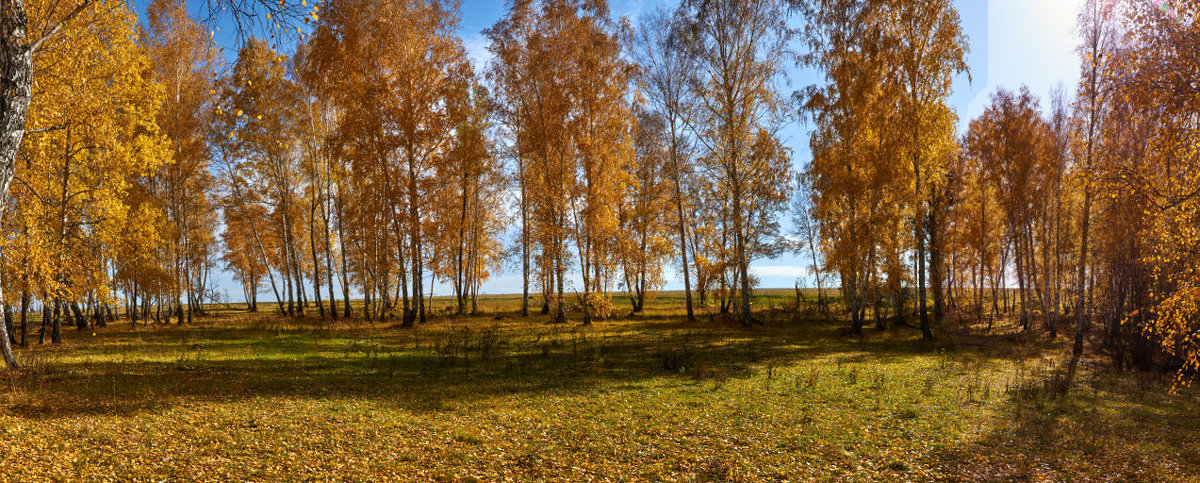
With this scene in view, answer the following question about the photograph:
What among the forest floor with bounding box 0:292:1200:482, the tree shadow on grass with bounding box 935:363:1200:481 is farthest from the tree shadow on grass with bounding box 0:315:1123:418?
the tree shadow on grass with bounding box 935:363:1200:481

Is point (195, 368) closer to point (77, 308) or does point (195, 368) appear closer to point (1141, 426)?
point (77, 308)

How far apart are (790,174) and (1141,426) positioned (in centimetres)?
1945

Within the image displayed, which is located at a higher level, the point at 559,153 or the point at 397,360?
the point at 559,153

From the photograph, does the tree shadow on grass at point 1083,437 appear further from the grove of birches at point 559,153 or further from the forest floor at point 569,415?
the grove of birches at point 559,153

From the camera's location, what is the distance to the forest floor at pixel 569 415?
24.5 feet

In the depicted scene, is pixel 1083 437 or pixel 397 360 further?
pixel 397 360

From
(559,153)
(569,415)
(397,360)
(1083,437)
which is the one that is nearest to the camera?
(1083,437)

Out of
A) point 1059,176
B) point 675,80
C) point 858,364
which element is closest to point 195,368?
point 858,364

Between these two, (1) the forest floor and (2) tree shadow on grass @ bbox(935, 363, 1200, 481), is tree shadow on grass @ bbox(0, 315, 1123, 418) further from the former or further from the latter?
(2) tree shadow on grass @ bbox(935, 363, 1200, 481)

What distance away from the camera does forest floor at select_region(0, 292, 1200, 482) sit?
24.5 feet

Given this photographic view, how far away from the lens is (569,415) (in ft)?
33.2

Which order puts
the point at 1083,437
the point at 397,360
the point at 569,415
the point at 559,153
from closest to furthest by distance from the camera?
A: 1. the point at 1083,437
2. the point at 569,415
3. the point at 397,360
4. the point at 559,153

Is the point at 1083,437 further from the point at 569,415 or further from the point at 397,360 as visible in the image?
the point at 397,360

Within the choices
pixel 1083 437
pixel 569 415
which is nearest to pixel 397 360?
pixel 569 415
